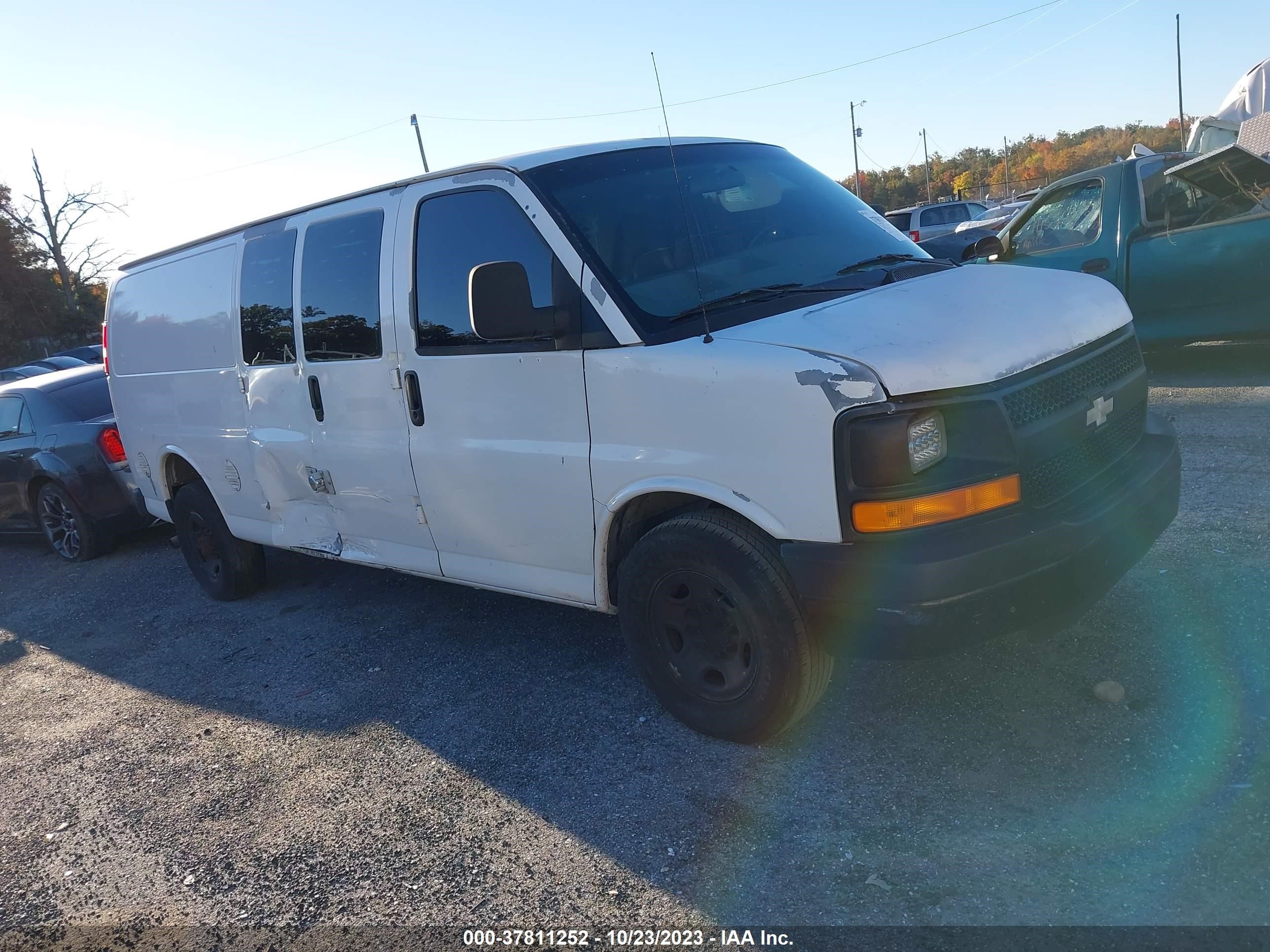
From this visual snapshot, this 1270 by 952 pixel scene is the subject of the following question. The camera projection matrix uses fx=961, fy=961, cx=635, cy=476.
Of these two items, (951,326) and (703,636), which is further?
(703,636)

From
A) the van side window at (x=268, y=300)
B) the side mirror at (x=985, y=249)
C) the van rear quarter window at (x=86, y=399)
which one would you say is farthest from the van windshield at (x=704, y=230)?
the van rear quarter window at (x=86, y=399)

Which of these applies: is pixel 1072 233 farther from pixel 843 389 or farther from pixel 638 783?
pixel 638 783

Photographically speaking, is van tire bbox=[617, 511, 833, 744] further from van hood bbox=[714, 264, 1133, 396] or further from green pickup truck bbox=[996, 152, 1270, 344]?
green pickup truck bbox=[996, 152, 1270, 344]

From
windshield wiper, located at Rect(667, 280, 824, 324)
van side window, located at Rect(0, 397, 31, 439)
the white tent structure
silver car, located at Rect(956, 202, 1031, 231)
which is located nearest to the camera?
windshield wiper, located at Rect(667, 280, 824, 324)

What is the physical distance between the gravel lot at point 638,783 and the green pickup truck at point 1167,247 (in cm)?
262

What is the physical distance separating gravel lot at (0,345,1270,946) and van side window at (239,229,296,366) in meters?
1.54

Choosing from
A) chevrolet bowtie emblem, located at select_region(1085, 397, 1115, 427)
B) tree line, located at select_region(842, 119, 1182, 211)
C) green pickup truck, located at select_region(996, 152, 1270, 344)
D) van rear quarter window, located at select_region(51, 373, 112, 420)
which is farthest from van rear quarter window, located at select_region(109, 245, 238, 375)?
tree line, located at select_region(842, 119, 1182, 211)

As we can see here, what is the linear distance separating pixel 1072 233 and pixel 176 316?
6.73 m

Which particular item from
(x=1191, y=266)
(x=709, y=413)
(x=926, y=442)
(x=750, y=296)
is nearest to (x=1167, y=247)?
(x=1191, y=266)

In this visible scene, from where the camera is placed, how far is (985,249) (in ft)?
16.4

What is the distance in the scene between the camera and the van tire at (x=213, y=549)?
5.79 meters

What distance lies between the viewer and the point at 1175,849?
8.33 feet

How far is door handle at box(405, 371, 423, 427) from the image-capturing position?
3934 millimetres

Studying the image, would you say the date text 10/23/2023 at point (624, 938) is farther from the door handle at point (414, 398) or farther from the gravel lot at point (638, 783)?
the door handle at point (414, 398)
